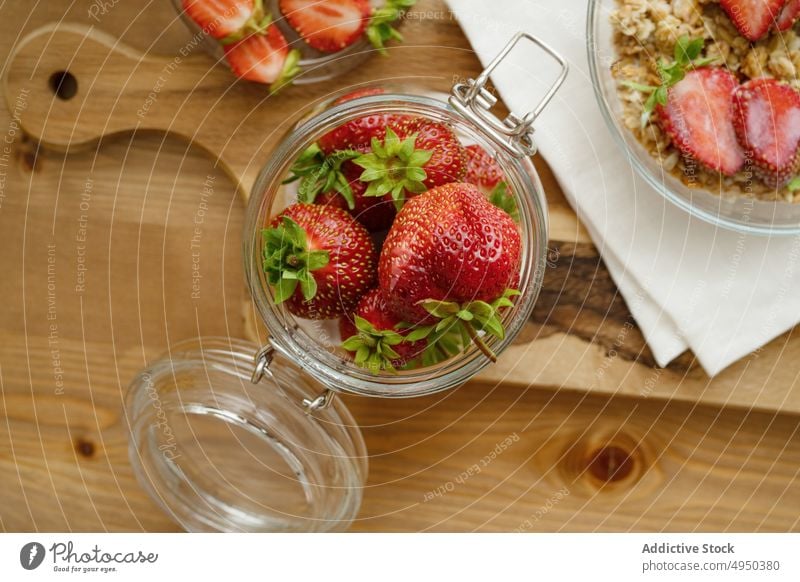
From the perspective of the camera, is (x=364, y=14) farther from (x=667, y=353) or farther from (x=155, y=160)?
(x=667, y=353)

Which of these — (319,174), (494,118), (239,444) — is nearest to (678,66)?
(494,118)

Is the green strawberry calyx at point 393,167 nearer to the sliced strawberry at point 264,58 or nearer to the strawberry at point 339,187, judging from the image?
the strawberry at point 339,187

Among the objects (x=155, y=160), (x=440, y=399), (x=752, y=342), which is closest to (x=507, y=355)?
(x=440, y=399)

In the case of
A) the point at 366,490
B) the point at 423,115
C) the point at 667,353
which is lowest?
the point at 366,490

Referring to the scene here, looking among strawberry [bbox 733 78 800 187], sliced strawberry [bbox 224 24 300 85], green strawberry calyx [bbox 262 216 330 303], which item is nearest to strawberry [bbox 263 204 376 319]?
green strawberry calyx [bbox 262 216 330 303]

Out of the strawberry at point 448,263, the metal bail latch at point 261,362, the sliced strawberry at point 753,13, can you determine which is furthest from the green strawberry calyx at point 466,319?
the sliced strawberry at point 753,13

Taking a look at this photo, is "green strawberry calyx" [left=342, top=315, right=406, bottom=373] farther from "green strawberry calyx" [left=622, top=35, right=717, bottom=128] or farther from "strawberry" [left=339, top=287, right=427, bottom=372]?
"green strawberry calyx" [left=622, top=35, right=717, bottom=128]

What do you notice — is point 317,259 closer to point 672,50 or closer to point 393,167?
point 393,167
